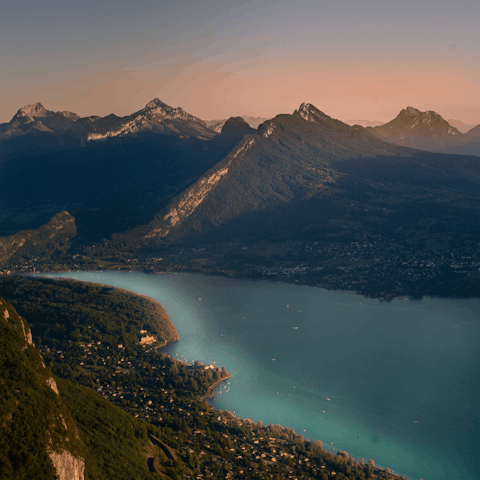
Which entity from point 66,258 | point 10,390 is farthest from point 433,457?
point 66,258

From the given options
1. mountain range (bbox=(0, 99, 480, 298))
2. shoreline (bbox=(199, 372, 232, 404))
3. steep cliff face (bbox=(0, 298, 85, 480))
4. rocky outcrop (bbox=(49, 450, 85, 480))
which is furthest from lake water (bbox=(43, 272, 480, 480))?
mountain range (bbox=(0, 99, 480, 298))

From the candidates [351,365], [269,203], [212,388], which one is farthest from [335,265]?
[212,388]

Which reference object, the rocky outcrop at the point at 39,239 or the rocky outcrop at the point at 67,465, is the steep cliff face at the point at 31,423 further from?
the rocky outcrop at the point at 39,239

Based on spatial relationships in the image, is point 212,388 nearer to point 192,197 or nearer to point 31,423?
point 31,423

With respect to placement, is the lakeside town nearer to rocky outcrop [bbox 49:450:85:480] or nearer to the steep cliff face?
the steep cliff face

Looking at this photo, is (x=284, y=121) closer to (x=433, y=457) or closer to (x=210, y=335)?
(x=210, y=335)
